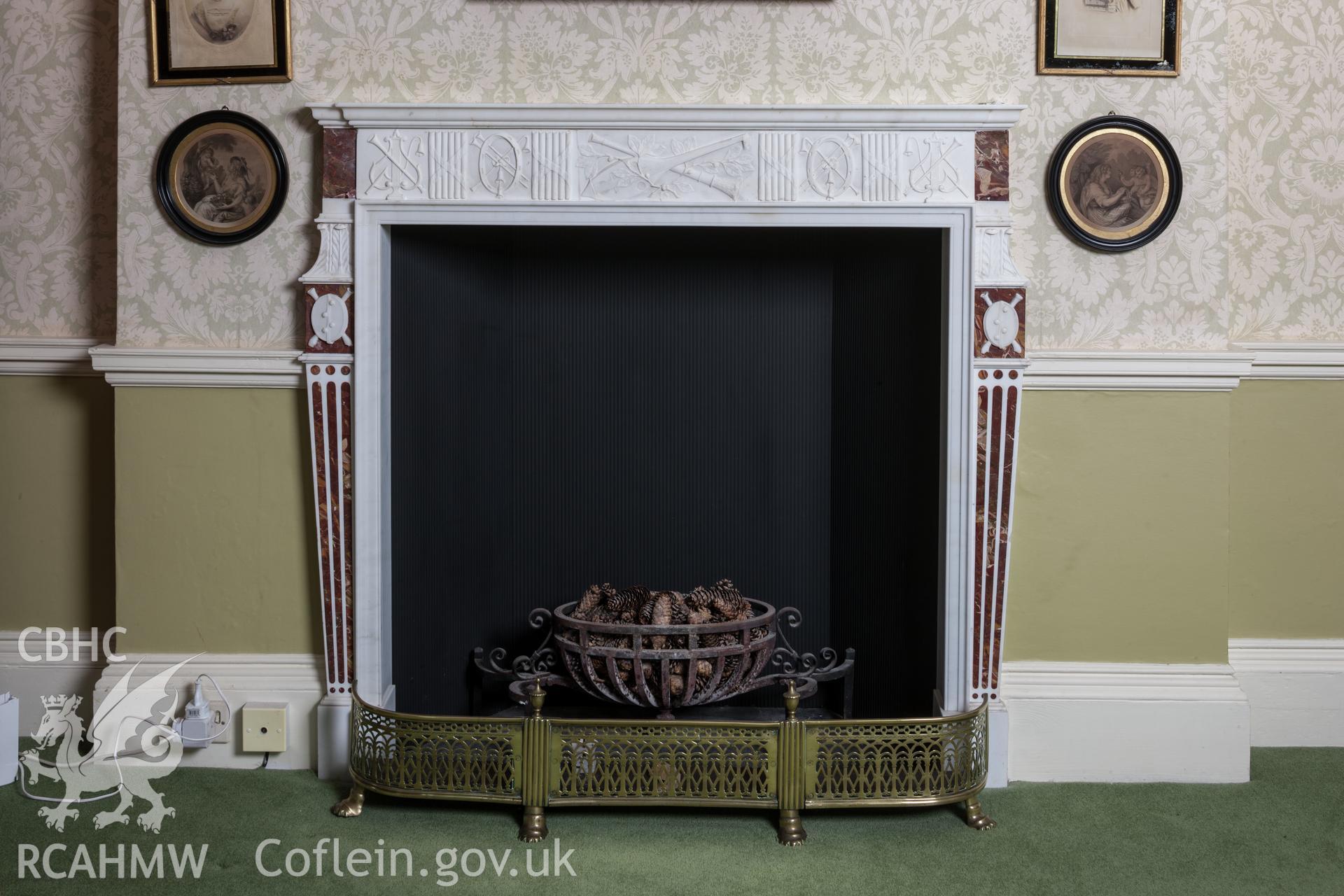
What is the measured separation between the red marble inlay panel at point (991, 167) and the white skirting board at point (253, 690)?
2.16 m

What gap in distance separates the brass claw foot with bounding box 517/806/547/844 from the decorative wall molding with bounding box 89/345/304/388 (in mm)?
1261

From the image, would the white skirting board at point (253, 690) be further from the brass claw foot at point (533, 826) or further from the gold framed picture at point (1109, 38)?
the gold framed picture at point (1109, 38)

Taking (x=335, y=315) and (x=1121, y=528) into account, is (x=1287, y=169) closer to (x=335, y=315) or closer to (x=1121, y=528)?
(x=1121, y=528)

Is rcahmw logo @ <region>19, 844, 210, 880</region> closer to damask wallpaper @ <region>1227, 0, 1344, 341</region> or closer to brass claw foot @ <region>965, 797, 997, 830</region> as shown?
brass claw foot @ <region>965, 797, 997, 830</region>

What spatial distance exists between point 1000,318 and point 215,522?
7.04ft

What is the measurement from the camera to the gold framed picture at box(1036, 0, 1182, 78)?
2834 millimetres

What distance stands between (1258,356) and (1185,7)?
994 millimetres

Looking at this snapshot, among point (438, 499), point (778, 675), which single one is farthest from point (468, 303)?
point (778, 675)

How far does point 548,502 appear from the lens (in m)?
3.36

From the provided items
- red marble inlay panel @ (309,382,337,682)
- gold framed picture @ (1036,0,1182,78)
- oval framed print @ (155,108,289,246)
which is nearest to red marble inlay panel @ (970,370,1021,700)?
gold framed picture @ (1036,0,1182,78)

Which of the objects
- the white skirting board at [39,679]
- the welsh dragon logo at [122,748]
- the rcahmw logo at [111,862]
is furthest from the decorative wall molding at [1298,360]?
the white skirting board at [39,679]

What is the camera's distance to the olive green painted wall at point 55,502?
3256mm

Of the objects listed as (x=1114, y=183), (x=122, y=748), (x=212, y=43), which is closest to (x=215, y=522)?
(x=122, y=748)

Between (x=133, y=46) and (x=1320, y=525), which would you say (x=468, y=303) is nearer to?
(x=133, y=46)
